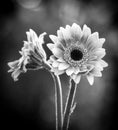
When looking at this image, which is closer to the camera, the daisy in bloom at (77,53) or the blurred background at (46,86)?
the daisy in bloom at (77,53)

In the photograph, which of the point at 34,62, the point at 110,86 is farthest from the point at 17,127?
the point at 34,62

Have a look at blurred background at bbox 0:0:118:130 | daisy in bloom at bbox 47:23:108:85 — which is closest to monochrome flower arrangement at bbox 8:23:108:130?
daisy in bloom at bbox 47:23:108:85

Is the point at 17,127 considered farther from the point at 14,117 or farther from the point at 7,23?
the point at 7,23

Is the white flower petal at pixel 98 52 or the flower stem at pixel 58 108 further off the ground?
the white flower petal at pixel 98 52

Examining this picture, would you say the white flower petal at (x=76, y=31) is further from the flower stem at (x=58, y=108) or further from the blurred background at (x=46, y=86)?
the blurred background at (x=46, y=86)

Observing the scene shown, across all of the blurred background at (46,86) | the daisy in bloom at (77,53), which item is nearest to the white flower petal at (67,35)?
the daisy in bloom at (77,53)

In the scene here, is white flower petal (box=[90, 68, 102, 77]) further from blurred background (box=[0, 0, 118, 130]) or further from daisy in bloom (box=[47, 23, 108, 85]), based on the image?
blurred background (box=[0, 0, 118, 130])

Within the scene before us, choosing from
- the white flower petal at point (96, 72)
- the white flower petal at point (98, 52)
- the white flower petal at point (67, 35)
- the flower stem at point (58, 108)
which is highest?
the white flower petal at point (67, 35)
